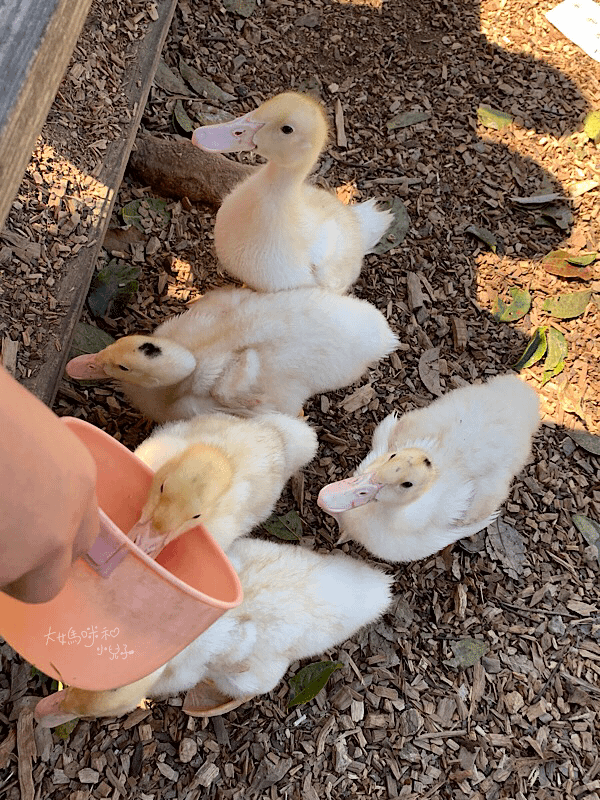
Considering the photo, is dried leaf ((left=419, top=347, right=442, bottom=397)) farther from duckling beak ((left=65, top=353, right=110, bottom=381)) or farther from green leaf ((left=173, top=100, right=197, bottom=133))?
green leaf ((left=173, top=100, right=197, bottom=133))

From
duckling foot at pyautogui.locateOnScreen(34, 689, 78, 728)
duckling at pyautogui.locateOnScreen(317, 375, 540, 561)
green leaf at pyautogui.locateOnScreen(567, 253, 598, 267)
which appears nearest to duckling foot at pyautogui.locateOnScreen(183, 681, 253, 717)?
duckling foot at pyautogui.locateOnScreen(34, 689, 78, 728)

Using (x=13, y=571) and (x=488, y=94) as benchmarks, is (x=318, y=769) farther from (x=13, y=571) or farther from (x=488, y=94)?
(x=488, y=94)

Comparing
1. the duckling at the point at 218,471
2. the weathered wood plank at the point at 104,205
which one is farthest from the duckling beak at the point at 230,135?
the duckling at the point at 218,471

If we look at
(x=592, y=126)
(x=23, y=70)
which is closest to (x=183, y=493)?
(x=23, y=70)

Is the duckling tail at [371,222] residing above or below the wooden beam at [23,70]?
below

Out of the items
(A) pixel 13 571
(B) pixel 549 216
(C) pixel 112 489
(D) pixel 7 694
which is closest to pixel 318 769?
(D) pixel 7 694

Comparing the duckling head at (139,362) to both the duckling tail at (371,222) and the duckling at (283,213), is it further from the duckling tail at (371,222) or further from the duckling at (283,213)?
the duckling tail at (371,222)

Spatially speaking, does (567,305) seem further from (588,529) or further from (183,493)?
(183,493)
